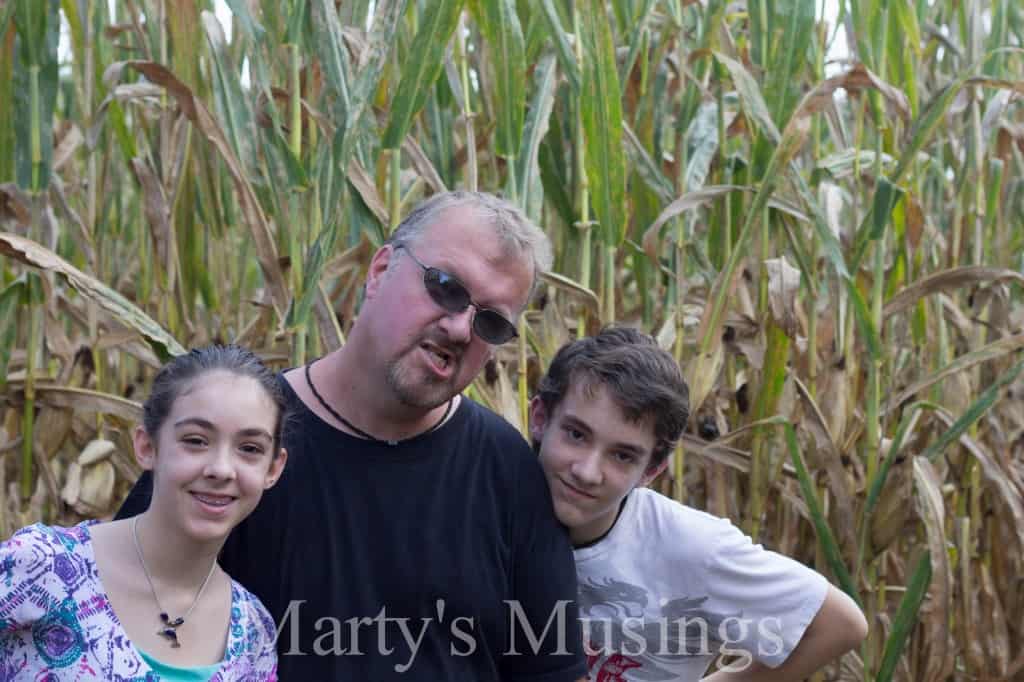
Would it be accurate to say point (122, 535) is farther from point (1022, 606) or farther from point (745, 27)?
point (745, 27)

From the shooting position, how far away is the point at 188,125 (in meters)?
2.75

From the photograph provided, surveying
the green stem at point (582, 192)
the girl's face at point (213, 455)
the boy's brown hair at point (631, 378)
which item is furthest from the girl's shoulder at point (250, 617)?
the green stem at point (582, 192)

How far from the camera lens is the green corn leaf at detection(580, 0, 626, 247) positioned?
2.42m

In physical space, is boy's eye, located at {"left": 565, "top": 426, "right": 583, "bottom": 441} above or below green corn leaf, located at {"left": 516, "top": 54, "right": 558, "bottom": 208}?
below

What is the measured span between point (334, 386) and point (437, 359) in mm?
178

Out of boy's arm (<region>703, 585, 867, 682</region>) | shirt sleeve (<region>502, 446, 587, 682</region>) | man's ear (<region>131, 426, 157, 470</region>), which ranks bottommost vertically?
boy's arm (<region>703, 585, 867, 682</region>)

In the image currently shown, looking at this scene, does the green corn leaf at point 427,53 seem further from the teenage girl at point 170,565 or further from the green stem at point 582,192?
the teenage girl at point 170,565

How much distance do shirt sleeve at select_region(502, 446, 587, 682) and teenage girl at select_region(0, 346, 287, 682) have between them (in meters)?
0.38

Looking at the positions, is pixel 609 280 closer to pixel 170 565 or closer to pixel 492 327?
pixel 492 327

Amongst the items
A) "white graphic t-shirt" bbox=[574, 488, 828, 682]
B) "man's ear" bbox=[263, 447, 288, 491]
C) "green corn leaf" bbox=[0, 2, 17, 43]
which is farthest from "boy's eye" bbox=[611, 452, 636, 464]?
"green corn leaf" bbox=[0, 2, 17, 43]

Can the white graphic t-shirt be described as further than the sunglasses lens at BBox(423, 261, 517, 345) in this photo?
Yes

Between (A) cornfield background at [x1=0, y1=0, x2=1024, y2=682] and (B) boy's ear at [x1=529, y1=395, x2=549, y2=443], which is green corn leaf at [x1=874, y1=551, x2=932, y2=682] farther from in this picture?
(B) boy's ear at [x1=529, y1=395, x2=549, y2=443]

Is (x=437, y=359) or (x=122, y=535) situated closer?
(x=122, y=535)

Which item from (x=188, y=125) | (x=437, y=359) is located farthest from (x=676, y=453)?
(x=188, y=125)
